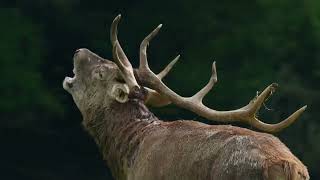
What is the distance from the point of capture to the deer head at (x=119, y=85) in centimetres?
731

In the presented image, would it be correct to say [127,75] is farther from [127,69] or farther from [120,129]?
[120,129]

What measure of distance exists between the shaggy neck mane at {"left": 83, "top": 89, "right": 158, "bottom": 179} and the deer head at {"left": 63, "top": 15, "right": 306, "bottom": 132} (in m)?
0.07

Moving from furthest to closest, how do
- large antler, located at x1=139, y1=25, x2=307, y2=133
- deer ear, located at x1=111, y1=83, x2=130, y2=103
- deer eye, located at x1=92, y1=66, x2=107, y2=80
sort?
deer eye, located at x1=92, y1=66, x2=107, y2=80 → deer ear, located at x1=111, y1=83, x2=130, y2=103 → large antler, located at x1=139, y1=25, x2=307, y2=133

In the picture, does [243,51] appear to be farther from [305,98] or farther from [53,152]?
[53,152]

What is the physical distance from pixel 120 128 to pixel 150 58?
468cm

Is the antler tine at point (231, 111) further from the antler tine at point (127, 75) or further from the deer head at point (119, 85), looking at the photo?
the antler tine at point (127, 75)

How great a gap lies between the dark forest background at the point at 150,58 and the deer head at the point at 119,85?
4062mm

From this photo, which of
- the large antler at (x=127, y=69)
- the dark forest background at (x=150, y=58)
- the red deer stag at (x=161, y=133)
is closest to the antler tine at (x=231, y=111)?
the red deer stag at (x=161, y=133)

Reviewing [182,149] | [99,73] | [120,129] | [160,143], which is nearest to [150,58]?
[99,73]

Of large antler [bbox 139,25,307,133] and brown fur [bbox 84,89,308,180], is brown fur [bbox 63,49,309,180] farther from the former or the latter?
large antler [bbox 139,25,307,133]

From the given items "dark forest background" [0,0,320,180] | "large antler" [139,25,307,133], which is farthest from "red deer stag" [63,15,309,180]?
"dark forest background" [0,0,320,180]

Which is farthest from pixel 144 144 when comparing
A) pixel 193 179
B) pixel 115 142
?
pixel 193 179

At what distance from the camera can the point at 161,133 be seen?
275 inches

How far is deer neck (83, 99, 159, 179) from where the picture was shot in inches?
288
